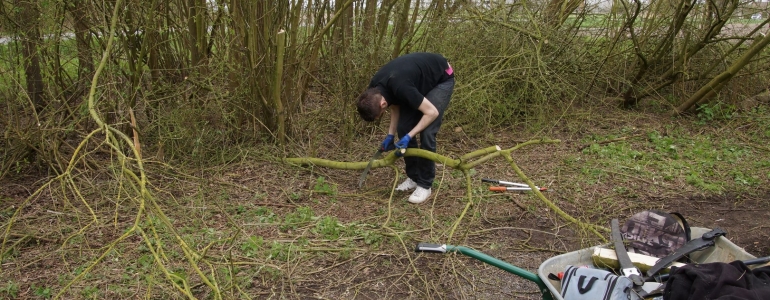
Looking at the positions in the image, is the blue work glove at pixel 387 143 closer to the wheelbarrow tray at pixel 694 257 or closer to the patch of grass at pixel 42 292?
the wheelbarrow tray at pixel 694 257

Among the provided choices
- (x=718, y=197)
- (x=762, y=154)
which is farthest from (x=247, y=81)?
(x=762, y=154)

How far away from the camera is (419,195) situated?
15.1 ft

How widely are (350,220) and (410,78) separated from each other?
44.5 inches

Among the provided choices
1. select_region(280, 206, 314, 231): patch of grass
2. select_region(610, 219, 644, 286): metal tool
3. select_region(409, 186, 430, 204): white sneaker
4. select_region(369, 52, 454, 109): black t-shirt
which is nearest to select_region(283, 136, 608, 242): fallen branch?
select_region(409, 186, 430, 204): white sneaker

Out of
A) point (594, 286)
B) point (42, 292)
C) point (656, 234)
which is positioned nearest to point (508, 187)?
point (656, 234)

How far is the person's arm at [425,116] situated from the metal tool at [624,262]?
5.85 feet

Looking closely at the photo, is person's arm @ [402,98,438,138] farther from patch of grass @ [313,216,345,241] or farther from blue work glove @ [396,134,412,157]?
patch of grass @ [313,216,345,241]

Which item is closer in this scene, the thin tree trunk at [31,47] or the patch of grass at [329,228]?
the patch of grass at [329,228]

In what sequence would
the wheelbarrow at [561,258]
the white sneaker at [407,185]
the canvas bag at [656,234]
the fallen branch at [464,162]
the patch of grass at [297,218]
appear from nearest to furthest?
the wheelbarrow at [561,258], the canvas bag at [656,234], the fallen branch at [464,162], the patch of grass at [297,218], the white sneaker at [407,185]

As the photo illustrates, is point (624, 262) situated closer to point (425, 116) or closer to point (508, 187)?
point (425, 116)

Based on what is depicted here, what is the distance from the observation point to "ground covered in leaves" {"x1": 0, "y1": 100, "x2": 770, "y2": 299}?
332 cm

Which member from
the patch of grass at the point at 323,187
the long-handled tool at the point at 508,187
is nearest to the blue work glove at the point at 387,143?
the patch of grass at the point at 323,187

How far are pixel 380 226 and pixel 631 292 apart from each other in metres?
2.09

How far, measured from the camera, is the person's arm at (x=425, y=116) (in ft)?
14.0
